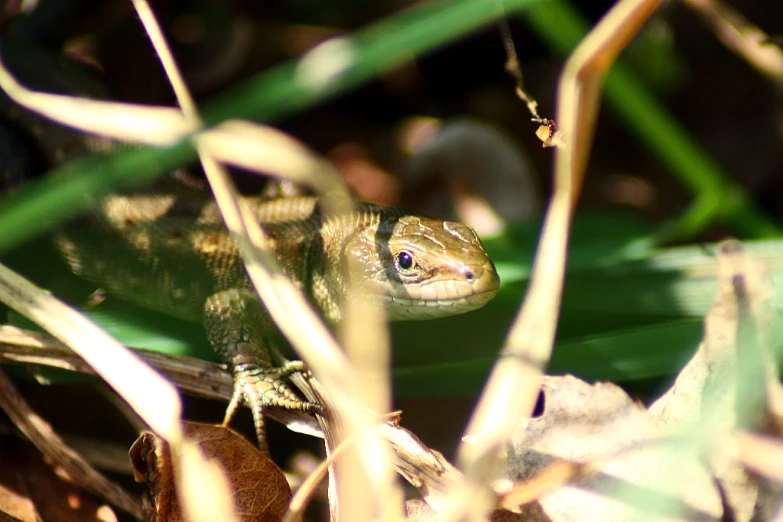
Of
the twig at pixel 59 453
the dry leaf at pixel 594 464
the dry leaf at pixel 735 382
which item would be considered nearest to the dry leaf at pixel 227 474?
the twig at pixel 59 453

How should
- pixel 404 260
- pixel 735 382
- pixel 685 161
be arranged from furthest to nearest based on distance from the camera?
pixel 685 161
pixel 404 260
pixel 735 382

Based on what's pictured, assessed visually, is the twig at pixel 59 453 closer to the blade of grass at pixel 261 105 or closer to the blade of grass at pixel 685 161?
the blade of grass at pixel 261 105

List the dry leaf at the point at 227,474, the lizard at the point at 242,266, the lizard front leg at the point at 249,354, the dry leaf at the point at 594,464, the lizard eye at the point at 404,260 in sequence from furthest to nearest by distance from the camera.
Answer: the lizard eye at the point at 404,260
the lizard at the point at 242,266
the lizard front leg at the point at 249,354
the dry leaf at the point at 227,474
the dry leaf at the point at 594,464

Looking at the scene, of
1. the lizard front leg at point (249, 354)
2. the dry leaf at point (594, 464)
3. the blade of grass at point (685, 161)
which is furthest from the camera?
the blade of grass at point (685, 161)

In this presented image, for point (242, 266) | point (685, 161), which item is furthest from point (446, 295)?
point (685, 161)

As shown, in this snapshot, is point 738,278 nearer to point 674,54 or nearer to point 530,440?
point 530,440

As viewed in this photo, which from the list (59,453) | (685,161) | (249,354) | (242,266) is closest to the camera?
(59,453)

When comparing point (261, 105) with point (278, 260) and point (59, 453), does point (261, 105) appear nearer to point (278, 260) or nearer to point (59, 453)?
point (278, 260)
